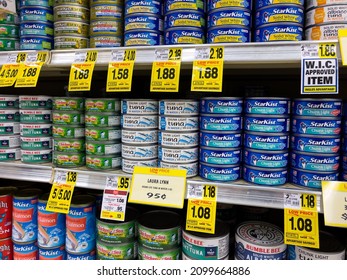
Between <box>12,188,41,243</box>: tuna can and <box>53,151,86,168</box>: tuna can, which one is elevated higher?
<box>53,151,86,168</box>: tuna can

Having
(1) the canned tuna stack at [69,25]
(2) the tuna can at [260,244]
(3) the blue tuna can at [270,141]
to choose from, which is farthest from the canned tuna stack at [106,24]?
(2) the tuna can at [260,244]

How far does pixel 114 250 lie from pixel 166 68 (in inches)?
28.2

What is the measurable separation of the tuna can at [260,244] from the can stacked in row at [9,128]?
1010 mm

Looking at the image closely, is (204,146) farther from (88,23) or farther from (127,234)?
(88,23)

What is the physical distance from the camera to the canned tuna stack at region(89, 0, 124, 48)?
1.07m

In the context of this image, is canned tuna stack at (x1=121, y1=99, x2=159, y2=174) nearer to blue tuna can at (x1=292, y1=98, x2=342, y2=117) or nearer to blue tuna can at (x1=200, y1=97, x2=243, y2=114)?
blue tuna can at (x1=200, y1=97, x2=243, y2=114)

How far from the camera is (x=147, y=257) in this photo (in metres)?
1.02

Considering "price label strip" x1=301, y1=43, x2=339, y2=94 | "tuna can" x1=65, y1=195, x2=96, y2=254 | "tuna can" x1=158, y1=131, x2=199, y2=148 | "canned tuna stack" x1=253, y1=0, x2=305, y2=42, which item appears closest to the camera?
"price label strip" x1=301, y1=43, x2=339, y2=94

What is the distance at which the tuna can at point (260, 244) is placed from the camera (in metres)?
0.92

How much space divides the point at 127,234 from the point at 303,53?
884 mm

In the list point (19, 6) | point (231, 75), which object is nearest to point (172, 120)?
point (231, 75)

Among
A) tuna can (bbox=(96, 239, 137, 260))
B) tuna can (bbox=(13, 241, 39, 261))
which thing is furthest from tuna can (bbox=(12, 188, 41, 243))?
tuna can (bbox=(96, 239, 137, 260))

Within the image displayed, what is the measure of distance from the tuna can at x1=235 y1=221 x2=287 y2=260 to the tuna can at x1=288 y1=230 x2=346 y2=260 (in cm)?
3

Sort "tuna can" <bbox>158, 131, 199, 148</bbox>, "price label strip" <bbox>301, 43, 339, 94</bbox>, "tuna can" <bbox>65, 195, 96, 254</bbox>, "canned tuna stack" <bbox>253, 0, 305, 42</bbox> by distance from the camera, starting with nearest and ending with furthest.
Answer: "price label strip" <bbox>301, 43, 339, 94</bbox>
"canned tuna stack" <bbox>253, 0, 305, 42</bbox>
"tuna can" <bbox>158, 131, 199, 148</bbox>
"tuna can" <bbox>65, 195, 96, 254</bbox>
